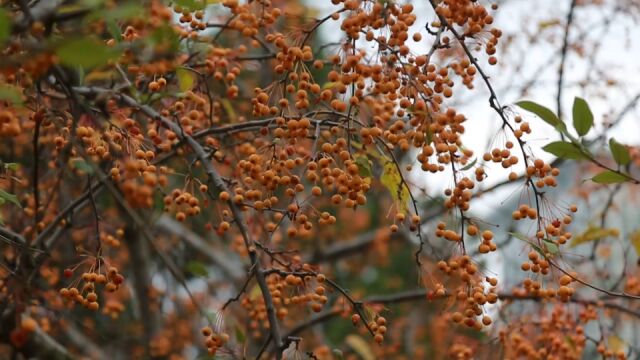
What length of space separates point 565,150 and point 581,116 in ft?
0.40

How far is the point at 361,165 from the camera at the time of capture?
2207 mm

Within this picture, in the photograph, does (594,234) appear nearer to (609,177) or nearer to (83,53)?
(609,177)

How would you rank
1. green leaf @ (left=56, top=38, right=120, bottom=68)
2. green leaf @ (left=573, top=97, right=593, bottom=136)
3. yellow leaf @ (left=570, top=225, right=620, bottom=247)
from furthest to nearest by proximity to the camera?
yellow leaf @ (left=570, top=225, right=620, bottom=247)
green leaf @ (left=573, top=97, right=593, bottom=136)
green leaf @ (left=56, top=38, right=120, bottom=68)

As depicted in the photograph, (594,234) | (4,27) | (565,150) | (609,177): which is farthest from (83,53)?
(594,234)

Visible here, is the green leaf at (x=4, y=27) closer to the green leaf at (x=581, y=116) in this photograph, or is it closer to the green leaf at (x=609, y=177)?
the green leaf at (x=581, y=116)

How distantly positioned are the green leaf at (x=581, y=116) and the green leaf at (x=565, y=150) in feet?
0.15

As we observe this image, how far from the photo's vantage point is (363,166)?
220 cm

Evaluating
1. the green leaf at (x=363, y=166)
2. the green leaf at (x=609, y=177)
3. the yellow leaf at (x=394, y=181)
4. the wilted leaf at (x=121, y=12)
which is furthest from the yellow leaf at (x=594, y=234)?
the wilted leaf at (x=121, y=12)

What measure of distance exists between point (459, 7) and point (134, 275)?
11.4 ft

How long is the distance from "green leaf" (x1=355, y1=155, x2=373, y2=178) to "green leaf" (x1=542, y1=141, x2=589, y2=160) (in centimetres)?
46

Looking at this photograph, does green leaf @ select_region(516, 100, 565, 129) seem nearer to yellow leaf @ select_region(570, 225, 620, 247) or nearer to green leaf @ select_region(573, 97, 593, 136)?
green leaf @ select_region(573, 97, 593, 136)

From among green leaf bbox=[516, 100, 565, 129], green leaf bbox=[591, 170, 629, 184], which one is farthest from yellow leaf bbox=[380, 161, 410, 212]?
green leaf bbox=[591, 170, 629, 184]

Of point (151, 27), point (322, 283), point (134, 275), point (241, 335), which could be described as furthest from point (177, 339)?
point (151, 27)

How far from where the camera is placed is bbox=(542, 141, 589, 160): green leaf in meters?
2.12
